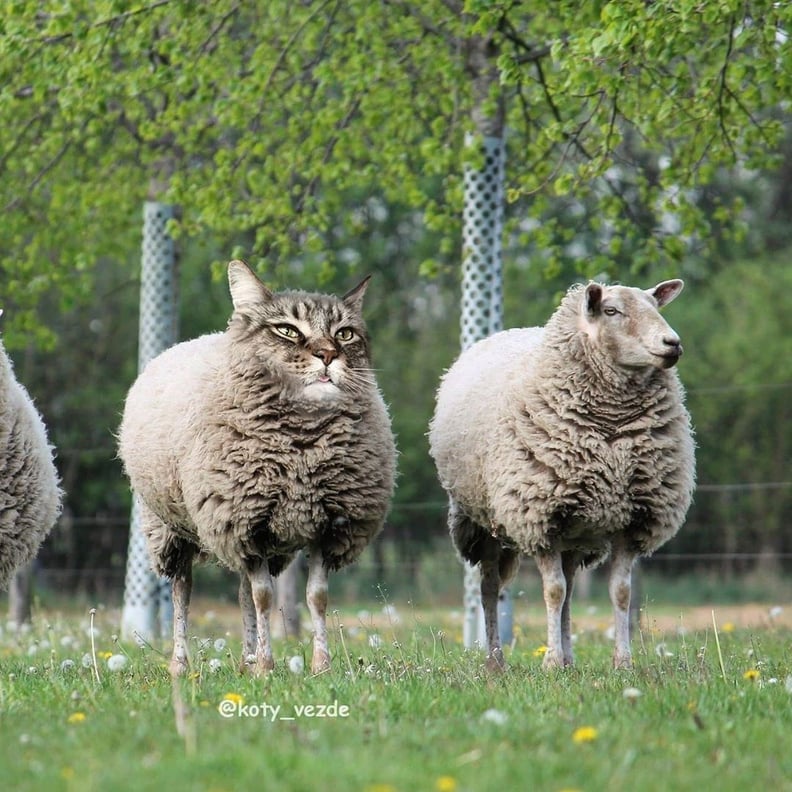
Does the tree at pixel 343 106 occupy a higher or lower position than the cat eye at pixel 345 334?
higher

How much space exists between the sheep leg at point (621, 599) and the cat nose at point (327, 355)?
1.95m

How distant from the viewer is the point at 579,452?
714 cm

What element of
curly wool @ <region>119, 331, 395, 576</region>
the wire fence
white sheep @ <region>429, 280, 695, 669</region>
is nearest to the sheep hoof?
curly wool @ <region>119, 331, 395, 576</region>

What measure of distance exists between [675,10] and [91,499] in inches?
633

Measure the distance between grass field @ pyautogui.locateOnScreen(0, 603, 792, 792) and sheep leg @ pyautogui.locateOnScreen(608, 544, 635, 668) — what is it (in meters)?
0.24

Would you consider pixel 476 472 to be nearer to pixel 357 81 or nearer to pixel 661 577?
pixel 357 81

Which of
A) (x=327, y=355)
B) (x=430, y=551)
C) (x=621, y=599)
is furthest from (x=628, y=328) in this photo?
(x=430, y=551)

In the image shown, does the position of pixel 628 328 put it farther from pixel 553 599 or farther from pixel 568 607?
pixel 568 607

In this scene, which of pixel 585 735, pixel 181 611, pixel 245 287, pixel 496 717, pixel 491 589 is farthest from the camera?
pixel 491 589

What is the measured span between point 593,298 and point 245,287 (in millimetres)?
1928

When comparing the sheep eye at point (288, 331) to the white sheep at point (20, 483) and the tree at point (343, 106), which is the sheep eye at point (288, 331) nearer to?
the white sheep at point (20, 483)

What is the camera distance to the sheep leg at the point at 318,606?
6.72 meters

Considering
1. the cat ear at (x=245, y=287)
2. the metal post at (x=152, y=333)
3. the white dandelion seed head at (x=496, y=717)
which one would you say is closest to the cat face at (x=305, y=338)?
the cat ear at (x=245, y=287)

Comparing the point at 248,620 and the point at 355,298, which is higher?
the point at 355,298
